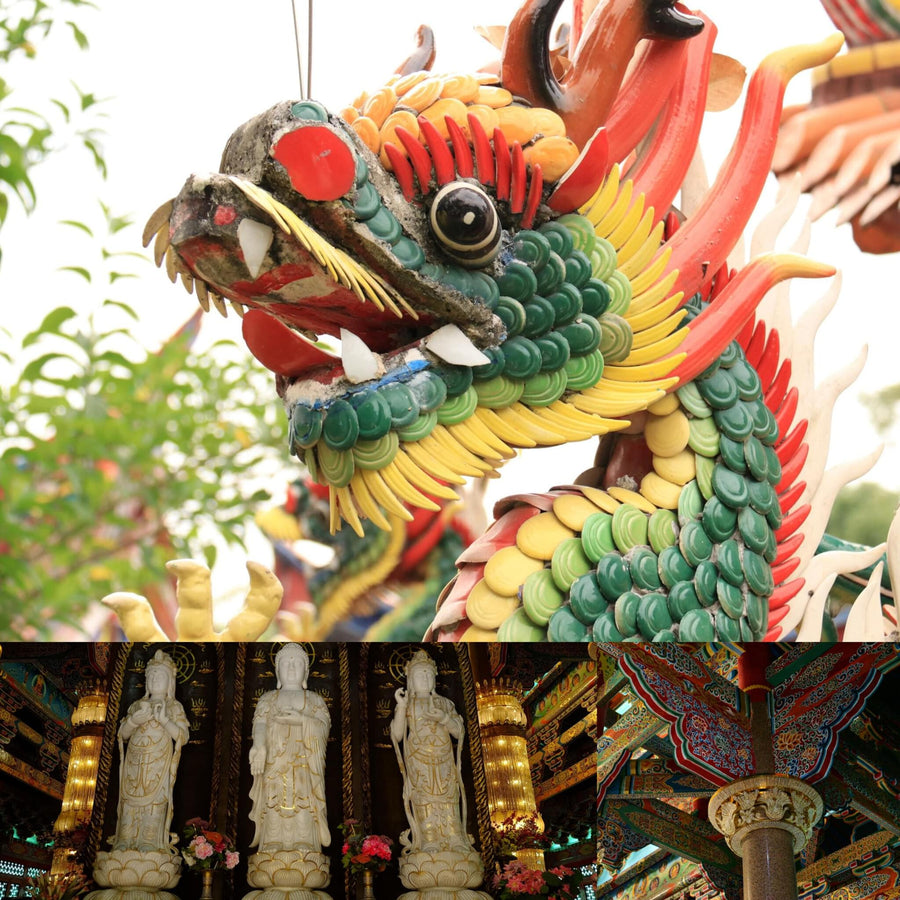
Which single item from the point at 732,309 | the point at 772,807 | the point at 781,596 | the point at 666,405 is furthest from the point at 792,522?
the point at 772,807

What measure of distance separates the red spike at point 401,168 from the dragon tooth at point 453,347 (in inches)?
12.0

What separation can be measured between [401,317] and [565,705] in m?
3.10

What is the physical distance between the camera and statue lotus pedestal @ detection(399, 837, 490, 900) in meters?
4.97

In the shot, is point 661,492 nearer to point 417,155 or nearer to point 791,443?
point 791,443

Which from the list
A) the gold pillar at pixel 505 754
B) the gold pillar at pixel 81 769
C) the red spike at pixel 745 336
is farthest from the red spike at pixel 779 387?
the gold pillar at pixel 81 769

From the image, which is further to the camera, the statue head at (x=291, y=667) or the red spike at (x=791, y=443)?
the statue head at (x=291, y=667)

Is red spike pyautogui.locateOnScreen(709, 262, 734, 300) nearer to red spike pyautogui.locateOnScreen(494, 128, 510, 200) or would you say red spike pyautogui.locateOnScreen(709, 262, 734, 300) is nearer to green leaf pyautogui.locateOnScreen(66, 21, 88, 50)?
red spike pyautogui.locateOnScreen(494, 128, 510, 200)

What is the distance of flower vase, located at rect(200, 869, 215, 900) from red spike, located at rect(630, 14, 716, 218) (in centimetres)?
314

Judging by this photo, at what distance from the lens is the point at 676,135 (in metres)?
3.23

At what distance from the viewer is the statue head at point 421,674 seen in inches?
215

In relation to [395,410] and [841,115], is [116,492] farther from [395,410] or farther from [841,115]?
[841,115]

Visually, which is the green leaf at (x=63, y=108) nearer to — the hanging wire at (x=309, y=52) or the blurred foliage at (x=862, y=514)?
the hanging wire at (x=309, y=52)

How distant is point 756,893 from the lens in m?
4.52

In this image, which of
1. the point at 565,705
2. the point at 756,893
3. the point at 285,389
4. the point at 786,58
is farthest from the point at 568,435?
the point at 565,705
